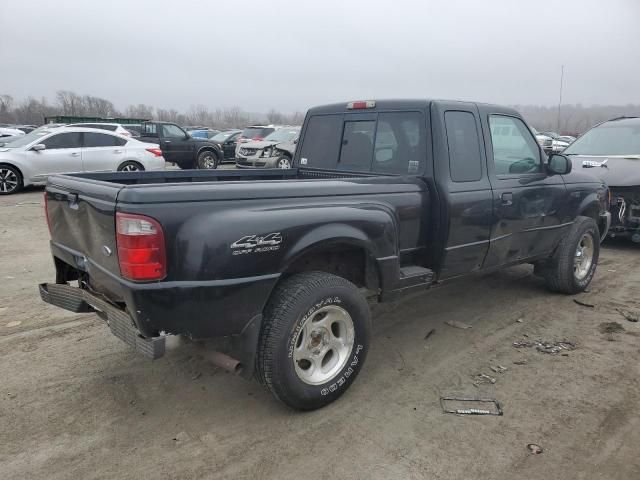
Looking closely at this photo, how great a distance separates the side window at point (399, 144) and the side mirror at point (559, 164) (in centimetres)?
164

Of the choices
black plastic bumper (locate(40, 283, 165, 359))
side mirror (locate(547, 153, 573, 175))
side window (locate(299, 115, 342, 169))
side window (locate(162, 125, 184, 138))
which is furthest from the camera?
side window (locate(162, 125, 184, 138))

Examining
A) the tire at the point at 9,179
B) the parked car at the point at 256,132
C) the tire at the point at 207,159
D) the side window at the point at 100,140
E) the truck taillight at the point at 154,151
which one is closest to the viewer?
the tire at the point at 9,179

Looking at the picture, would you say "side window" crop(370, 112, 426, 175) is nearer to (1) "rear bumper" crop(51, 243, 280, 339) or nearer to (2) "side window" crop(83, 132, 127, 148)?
(1) "rear bumper" crop(51, 243, 280, 339)

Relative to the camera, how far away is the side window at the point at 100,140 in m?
12.7

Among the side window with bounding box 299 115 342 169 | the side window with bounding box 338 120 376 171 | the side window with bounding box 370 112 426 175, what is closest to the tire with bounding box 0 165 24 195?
the side window with bounding box 299 115 342 169

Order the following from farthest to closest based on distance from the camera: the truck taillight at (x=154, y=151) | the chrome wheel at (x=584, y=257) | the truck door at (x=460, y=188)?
1. the truck taillight at (x=154, y=151)
2. the chrome wheel at (x=584, y=257)
3. the truck door at (x=460, y=188)

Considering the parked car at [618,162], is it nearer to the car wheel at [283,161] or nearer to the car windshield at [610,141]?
the car windshield at [610,141]

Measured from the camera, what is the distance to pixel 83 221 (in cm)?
305

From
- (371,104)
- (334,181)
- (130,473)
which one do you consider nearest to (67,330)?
(130,473)

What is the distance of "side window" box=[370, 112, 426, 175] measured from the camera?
3.97 metres

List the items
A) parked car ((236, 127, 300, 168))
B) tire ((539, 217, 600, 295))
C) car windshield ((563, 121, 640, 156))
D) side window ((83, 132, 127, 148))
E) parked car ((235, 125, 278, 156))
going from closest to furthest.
→ tire ((539, 217, 600, 295)), car windshield ((563, 121, 640, 156)), side window ((83, 132, 127, 148)), parked car ((236, 127, 300, 168)), parked car ((235, 125, 278, 156))

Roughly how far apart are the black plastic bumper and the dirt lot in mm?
377

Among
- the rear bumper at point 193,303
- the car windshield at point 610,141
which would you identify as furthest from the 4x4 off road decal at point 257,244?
the car windshield at point 610,141

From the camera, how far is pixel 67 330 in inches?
173
